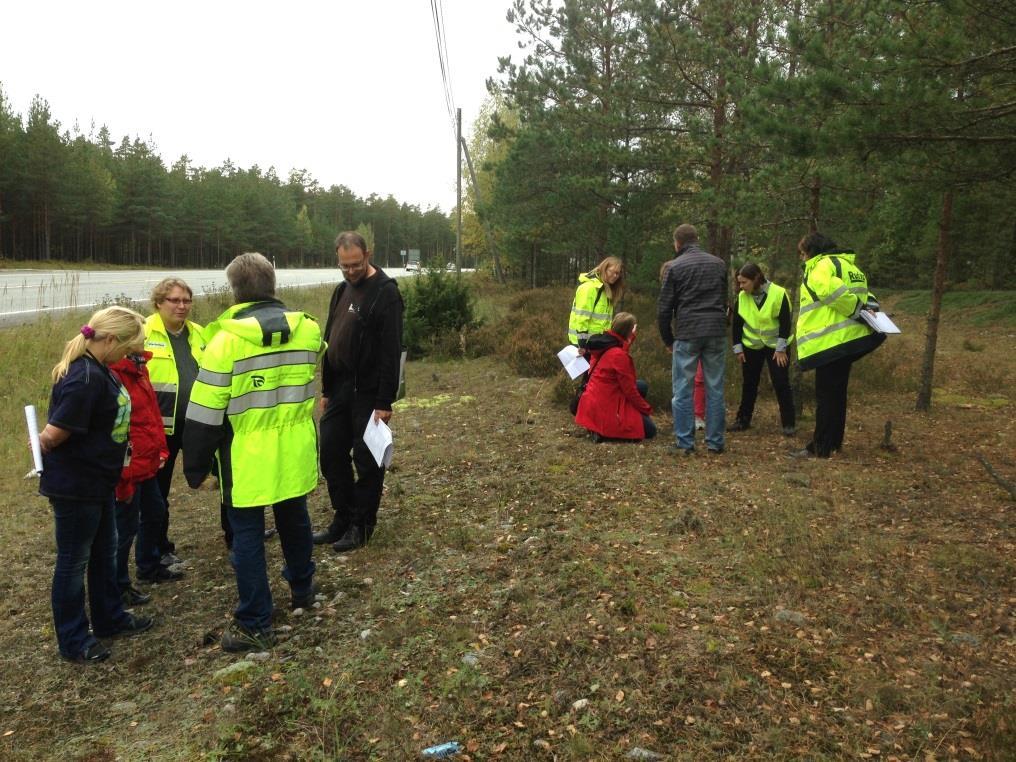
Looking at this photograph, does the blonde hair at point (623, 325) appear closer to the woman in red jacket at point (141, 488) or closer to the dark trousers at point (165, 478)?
the dark trousers at point (165, 478)

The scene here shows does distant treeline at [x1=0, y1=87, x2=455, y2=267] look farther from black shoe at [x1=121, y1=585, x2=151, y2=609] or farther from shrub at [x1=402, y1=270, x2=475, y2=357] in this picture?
black shoe at [x1=121, y1=585, x2=151, y2=609]

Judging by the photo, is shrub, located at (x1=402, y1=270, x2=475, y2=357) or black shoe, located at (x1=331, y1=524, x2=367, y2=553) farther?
shrub, located at (x1=402, y1=270, x2=475, y2=357)

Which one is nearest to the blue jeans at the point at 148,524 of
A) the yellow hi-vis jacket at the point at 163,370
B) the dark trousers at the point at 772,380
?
the yellow hi-vis jacket at the point at 163,370

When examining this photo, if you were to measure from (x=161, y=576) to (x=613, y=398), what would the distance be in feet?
13.6

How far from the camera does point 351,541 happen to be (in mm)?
4586

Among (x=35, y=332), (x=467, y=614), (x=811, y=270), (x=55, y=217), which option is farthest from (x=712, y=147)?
(x=55, y=217)

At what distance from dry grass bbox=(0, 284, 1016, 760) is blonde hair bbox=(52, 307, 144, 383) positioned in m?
1.50

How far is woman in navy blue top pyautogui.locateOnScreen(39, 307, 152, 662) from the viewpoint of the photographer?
122 inches

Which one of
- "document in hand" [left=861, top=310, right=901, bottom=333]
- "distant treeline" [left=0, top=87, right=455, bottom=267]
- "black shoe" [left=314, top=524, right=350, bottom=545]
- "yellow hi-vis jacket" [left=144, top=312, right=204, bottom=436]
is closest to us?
"yellow hi-vis jacket" [left=144, top=312, right=204, bottom=436]

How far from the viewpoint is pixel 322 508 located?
18.1ft

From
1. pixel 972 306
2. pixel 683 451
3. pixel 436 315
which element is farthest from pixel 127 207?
pixel 683 451

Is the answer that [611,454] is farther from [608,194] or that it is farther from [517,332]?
[608,194]

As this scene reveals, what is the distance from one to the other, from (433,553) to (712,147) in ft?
33.1

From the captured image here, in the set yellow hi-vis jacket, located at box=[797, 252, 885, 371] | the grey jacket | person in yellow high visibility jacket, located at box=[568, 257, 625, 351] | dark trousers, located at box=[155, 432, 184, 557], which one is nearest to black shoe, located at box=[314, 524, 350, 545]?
→ dark trousers, located at box=[155, 432, 184, 557]
